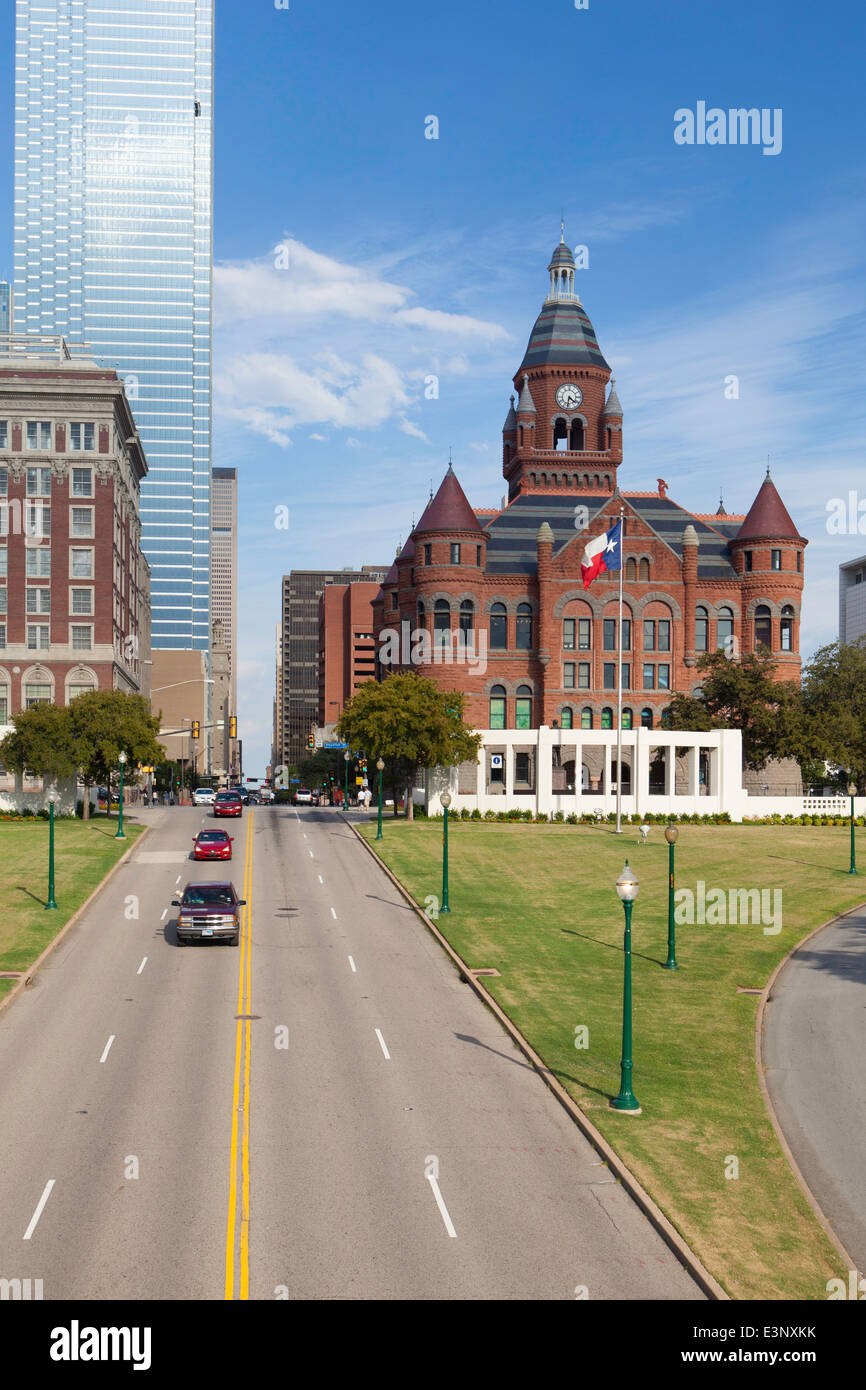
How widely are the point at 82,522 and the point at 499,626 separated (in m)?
33.6

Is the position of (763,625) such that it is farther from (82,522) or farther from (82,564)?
(82,522)

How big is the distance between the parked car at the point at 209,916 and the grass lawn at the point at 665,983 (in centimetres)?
657

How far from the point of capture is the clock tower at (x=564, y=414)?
99688mm

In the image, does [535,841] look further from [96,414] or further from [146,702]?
[96,414]

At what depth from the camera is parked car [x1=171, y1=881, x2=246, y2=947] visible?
33.8 metres

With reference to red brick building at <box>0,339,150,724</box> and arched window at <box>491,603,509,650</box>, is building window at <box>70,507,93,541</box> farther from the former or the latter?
arched window at <box>491,603,509,650</box>

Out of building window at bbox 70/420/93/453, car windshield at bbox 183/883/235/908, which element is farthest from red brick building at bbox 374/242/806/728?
car windshield at bbox 183/883/235/908

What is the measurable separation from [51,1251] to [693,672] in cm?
7517

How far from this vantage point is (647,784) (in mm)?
67375

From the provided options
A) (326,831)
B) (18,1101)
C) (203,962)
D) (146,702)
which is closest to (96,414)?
(146,702)

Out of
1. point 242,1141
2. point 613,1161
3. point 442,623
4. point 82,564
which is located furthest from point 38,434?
point 613,1161

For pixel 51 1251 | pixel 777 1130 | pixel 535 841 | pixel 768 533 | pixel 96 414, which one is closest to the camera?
pixel 51 1251

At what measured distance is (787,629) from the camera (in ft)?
282
